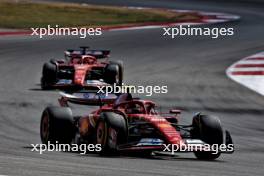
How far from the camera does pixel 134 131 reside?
474 inches

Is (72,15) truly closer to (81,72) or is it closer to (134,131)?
(81,72)

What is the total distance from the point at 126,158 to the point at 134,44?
1774 centimetres

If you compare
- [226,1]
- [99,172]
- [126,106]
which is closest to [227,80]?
[126,106]

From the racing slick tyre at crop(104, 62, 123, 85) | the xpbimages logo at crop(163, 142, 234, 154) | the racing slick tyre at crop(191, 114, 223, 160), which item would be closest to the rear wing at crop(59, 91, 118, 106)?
the racing slick tyre at crop(191, 114, 223, 160)

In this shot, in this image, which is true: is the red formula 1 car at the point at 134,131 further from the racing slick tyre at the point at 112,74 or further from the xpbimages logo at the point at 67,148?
the racing slick tyre at the point at 112,74

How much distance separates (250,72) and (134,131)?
1099 cm

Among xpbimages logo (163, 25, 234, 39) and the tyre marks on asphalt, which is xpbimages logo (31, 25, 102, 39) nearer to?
xpbimages logo (163, 25, 234, 39)

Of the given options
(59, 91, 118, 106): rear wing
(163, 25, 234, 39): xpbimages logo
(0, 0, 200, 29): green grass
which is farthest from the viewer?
(0, 0, 200, 29): green grass

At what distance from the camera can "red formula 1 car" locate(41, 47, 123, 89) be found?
67.1 feet

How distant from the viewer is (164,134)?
11594 millimetres

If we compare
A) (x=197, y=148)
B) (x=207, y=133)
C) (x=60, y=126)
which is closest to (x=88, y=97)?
(x=60, y=126)

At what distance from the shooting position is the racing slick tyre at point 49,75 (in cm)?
2034

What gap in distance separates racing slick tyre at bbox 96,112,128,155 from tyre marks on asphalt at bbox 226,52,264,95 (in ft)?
26.7

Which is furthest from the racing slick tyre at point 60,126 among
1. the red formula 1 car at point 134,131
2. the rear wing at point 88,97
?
the rear wing at point 88,97
